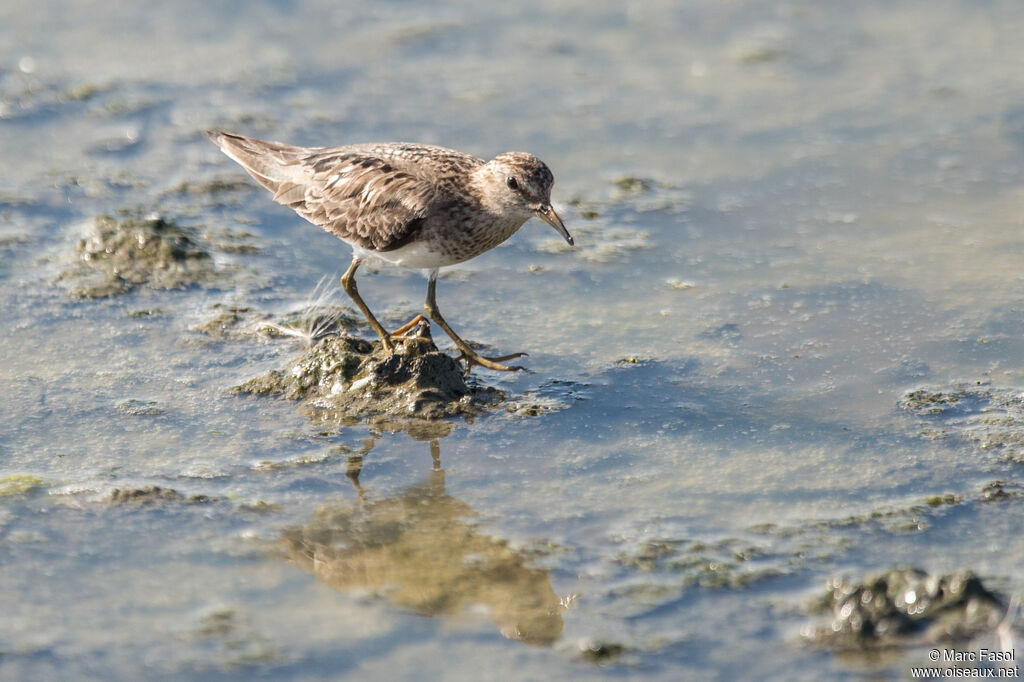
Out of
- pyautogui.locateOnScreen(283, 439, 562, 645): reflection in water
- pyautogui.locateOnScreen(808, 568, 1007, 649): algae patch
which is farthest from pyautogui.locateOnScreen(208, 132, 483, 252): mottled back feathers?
pyautogui.locateOnScreen(808, 568, 1007, 649): algae patch

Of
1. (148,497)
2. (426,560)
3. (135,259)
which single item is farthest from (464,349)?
(135,259)

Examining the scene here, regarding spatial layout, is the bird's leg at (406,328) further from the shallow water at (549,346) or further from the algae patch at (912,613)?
the algae patch at (912,613)

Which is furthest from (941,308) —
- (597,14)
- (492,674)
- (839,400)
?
(597,14)

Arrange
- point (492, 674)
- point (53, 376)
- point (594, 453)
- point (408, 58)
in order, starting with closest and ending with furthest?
point (492, 674), point (594, 453), point (53, 376), point (408, 58)

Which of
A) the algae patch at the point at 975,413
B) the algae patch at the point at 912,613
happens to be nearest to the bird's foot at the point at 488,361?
the algae patch at the point at 975,413

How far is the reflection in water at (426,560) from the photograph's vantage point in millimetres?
5176

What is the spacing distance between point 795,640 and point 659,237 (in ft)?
12.6

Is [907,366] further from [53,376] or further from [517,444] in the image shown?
[53,376]

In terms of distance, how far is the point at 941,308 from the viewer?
7398mm

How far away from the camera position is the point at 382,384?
667cm

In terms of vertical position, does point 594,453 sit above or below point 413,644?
above

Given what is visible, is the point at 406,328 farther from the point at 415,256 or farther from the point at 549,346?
the point at 549,346

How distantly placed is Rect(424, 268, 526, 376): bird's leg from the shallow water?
0.19 m

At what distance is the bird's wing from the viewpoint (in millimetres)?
6934
